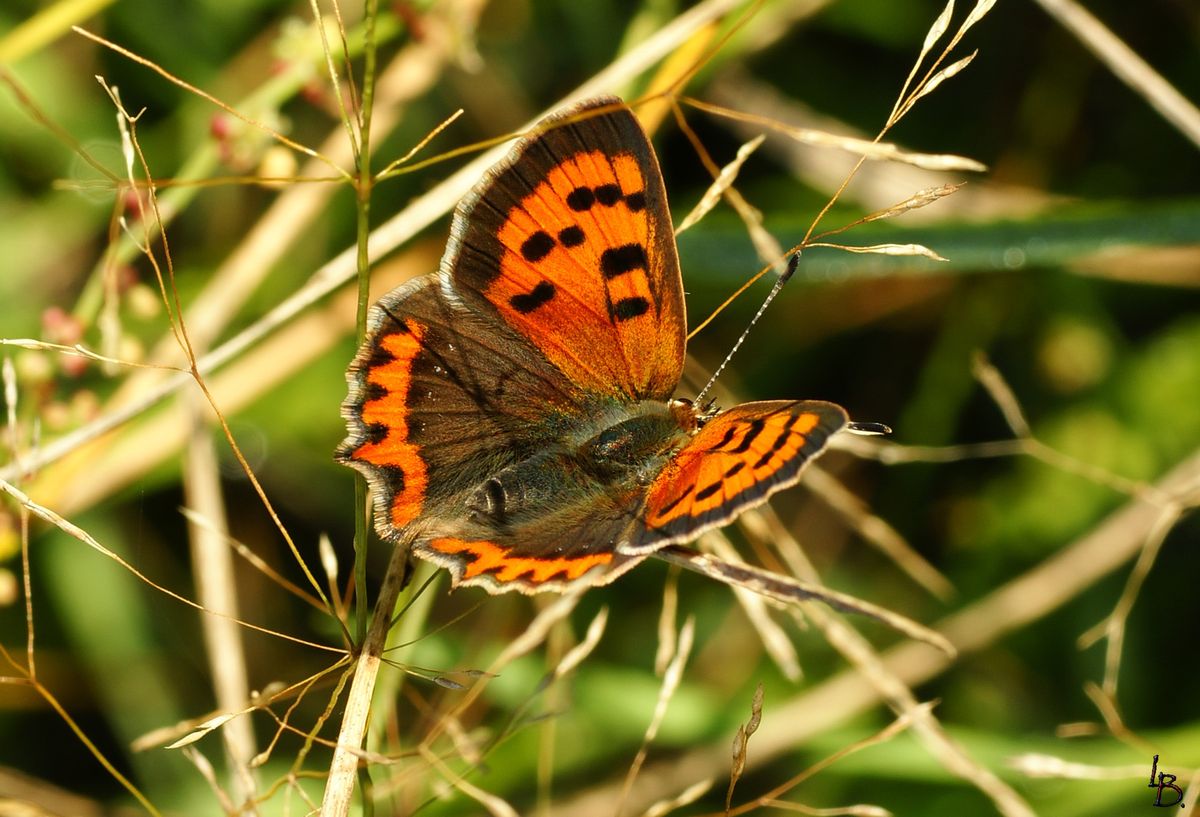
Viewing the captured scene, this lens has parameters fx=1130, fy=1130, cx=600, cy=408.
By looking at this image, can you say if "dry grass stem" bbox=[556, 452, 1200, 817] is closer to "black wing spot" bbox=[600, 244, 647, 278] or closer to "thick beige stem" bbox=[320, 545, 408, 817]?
"black wing spot" bbox=[600, 244, 647, 278]

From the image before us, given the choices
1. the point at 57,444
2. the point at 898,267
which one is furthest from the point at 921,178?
the point at 57,444

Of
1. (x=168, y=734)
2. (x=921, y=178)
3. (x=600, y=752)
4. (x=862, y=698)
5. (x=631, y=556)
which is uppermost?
(x=921, y=178)

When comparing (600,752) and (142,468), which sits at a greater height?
(142,468)

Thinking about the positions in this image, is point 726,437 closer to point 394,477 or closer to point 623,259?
point 623,259

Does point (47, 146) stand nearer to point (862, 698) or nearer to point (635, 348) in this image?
point (635, 348)

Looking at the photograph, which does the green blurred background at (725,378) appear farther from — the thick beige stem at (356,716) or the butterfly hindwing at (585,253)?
the thick beige stem at (356,716)

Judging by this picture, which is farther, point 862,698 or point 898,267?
point 862,698
